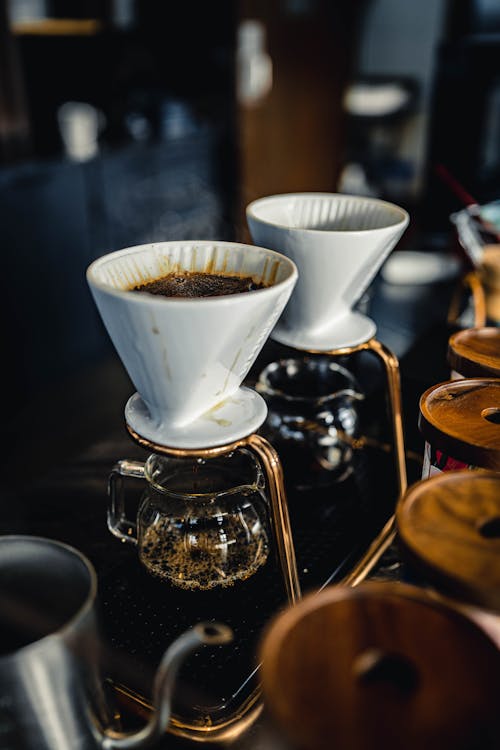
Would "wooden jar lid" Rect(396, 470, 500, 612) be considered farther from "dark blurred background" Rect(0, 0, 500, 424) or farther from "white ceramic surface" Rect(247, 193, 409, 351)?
"dark blurred background" Rect(0, 0, 500, 424)

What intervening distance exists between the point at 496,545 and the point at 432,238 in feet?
6.68

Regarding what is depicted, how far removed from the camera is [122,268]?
0.68 meters

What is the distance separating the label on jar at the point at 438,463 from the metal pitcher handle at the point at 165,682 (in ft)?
1.03

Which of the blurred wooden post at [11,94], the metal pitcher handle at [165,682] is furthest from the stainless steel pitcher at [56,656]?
the blurred wooden post at [11,94]

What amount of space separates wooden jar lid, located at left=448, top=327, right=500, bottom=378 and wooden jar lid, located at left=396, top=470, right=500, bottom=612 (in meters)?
0.25

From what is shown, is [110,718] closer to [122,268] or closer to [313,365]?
[122,268]

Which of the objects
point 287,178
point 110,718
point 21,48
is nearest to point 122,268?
point 110,718

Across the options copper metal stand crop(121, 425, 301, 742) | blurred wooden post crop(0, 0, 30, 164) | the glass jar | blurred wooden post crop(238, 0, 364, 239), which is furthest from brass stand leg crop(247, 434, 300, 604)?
blurred wooden post crop(238, 0, 364, 239)

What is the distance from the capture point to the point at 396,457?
0.94 meters

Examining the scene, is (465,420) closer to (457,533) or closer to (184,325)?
(457,533)

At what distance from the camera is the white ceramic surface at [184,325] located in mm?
568

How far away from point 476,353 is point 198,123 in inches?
143

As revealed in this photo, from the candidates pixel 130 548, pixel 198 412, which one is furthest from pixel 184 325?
pixel 130 548

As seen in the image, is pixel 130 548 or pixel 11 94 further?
pixel 11 94
